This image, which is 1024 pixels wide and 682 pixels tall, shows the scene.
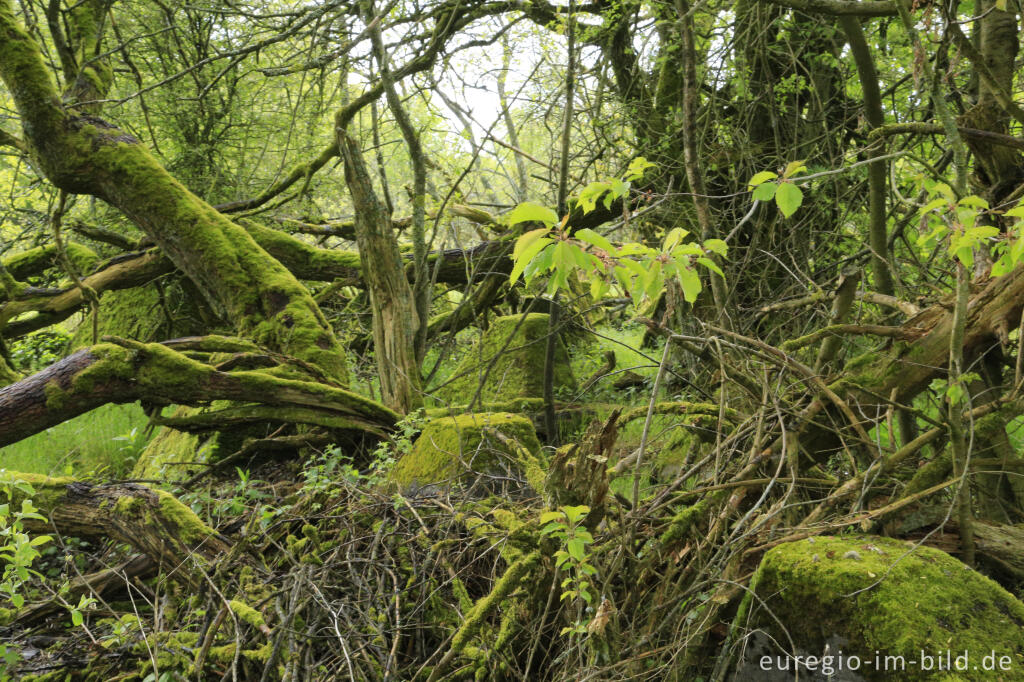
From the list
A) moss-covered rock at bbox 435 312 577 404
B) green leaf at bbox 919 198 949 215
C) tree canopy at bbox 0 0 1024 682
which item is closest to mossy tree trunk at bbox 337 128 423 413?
tree canopy at bbox 0 0 1024 682

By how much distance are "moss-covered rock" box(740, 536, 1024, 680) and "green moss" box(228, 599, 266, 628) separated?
1.69 metres

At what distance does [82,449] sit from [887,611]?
663cm

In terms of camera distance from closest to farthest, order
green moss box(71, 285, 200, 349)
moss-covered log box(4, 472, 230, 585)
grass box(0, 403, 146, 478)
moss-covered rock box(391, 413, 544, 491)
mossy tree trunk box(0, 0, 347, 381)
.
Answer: moss-covered log box(4, 472, 230, 585) → moss-covered rock box(391, 413, 544, 491) → mossy tree trunk box(0, 0, 347, 381) → grass box(0, 403, 146, 478) → green moss box(71, 285, 200, 349)

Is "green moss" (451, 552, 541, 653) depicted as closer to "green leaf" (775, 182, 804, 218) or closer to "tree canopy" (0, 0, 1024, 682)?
"tree canopy" (0, 0, 1024, 682)

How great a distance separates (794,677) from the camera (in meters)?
1.77

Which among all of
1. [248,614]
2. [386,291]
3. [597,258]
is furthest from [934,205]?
[386,291]

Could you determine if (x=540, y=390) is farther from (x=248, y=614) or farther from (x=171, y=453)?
(x=248, y=614)

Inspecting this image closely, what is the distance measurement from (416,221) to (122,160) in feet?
8.63

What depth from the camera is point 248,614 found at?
2.43 metres

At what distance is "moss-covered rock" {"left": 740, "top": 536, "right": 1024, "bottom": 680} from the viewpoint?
1.60 metres

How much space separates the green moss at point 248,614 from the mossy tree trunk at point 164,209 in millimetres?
3037

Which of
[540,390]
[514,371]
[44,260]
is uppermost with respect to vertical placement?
[44,260]

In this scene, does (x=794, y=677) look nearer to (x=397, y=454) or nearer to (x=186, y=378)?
(x=397, y=454)

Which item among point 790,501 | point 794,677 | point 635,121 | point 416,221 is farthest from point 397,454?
point 635,121
